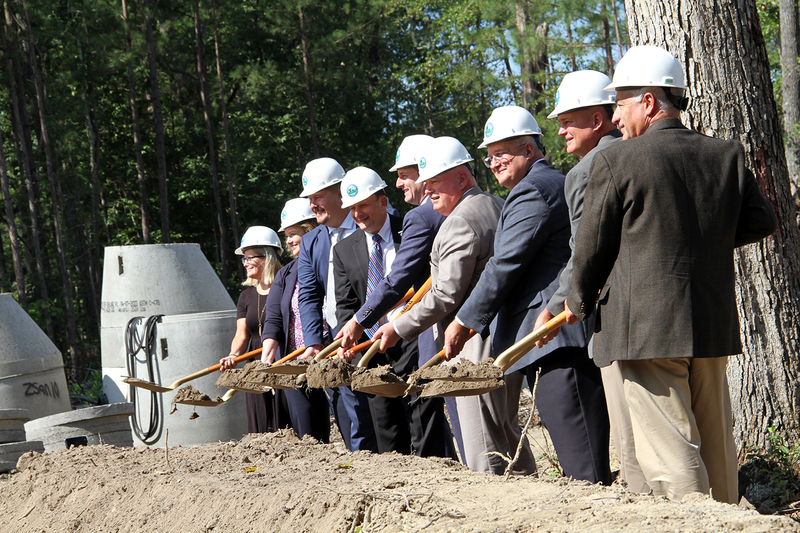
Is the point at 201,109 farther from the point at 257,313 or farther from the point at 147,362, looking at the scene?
the point at 257,313

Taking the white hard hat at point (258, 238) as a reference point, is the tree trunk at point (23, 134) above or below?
above

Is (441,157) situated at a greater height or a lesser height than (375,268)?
greater

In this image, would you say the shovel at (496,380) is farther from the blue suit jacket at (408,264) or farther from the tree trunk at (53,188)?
the tree trunk at (53,188)

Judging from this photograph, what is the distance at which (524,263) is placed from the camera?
3.54m

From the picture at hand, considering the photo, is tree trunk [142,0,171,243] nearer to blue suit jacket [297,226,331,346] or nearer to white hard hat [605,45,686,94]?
blue suit jacket [297,226,331,346]

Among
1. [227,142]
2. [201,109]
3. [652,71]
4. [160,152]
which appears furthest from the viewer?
[201,109]

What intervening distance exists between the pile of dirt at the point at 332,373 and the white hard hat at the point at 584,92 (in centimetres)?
178

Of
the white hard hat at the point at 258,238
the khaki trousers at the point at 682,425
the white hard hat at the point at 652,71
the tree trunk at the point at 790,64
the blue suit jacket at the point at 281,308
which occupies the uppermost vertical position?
the tree trunk at the point at 790,64

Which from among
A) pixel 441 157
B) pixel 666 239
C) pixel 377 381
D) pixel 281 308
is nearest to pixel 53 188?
pixel 281 308

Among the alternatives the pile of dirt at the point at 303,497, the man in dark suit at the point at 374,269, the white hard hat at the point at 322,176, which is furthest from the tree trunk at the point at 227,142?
the man in dark suit at the point at 374,269

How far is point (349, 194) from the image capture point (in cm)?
506

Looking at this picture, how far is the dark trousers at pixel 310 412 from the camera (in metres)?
5.66

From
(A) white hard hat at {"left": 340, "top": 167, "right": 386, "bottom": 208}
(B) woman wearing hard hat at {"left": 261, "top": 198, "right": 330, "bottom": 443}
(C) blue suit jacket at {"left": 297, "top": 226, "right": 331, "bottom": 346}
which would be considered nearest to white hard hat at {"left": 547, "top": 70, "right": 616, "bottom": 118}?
(A) white hard hat at {"left": 340, "top": 167, "right": 386, "bottom": 208}

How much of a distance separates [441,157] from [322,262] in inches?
64.2
